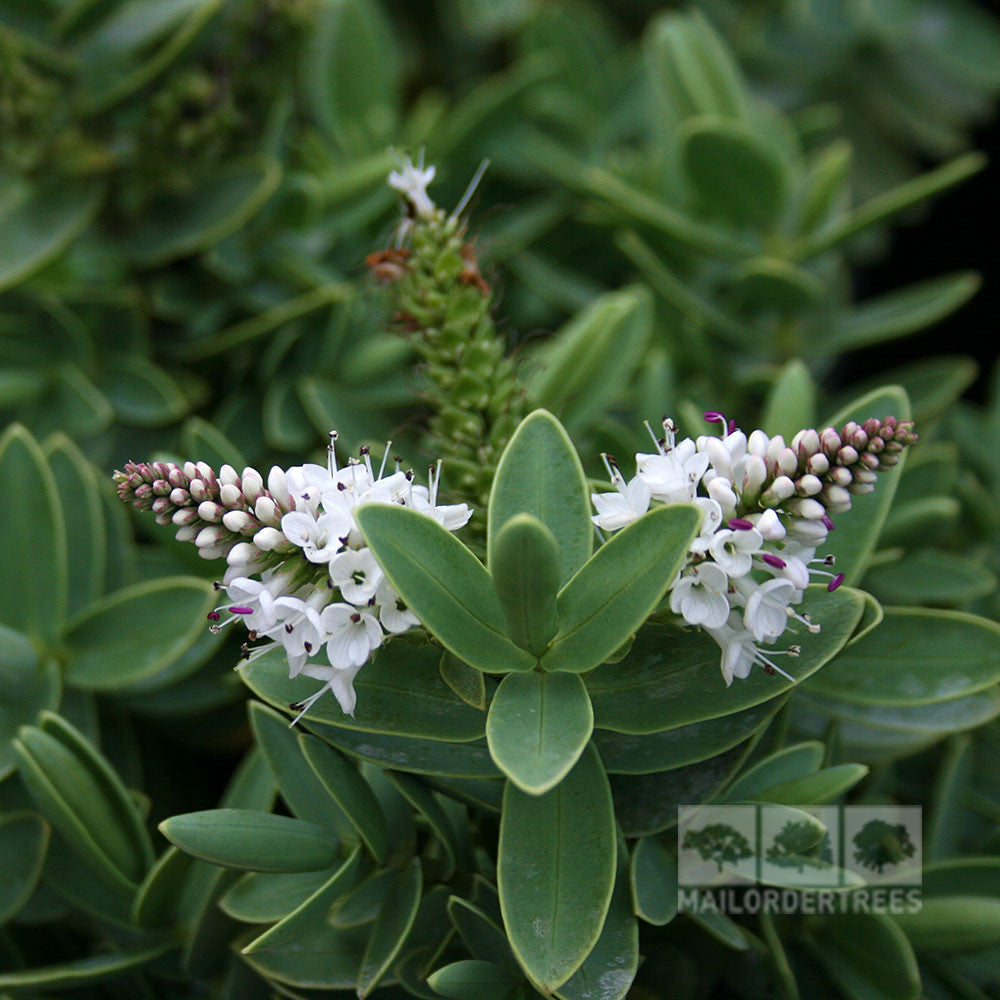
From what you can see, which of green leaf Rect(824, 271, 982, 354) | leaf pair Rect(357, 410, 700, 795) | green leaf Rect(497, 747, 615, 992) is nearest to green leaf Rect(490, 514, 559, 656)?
leaf pair Rect(357, 410, 700, 795)

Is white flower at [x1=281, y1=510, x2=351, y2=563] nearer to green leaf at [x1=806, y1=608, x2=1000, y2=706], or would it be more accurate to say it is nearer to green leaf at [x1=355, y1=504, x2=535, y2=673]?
green leaf at [x1=355, y1=504, x2=535, y2=673]

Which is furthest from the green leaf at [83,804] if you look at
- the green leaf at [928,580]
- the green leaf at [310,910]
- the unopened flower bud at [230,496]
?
the green leaf at [928,580]

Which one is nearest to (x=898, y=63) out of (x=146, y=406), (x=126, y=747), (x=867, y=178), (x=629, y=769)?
(x=867, y=178)

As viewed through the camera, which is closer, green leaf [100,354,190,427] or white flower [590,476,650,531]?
white flower [590,476,650,531]

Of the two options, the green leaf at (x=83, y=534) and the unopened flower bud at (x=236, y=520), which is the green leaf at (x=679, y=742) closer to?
the unopened flower bud at (x=236, y=520)

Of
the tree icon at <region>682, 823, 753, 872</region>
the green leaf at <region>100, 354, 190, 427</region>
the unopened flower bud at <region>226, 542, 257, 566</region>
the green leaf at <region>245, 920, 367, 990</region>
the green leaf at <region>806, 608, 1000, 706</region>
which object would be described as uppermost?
the unopened flower bud at <region>226, 542, 257, 566</region>

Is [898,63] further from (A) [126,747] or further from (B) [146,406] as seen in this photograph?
Result: (A) [126,747]

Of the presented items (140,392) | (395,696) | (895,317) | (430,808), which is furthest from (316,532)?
(895,317)
